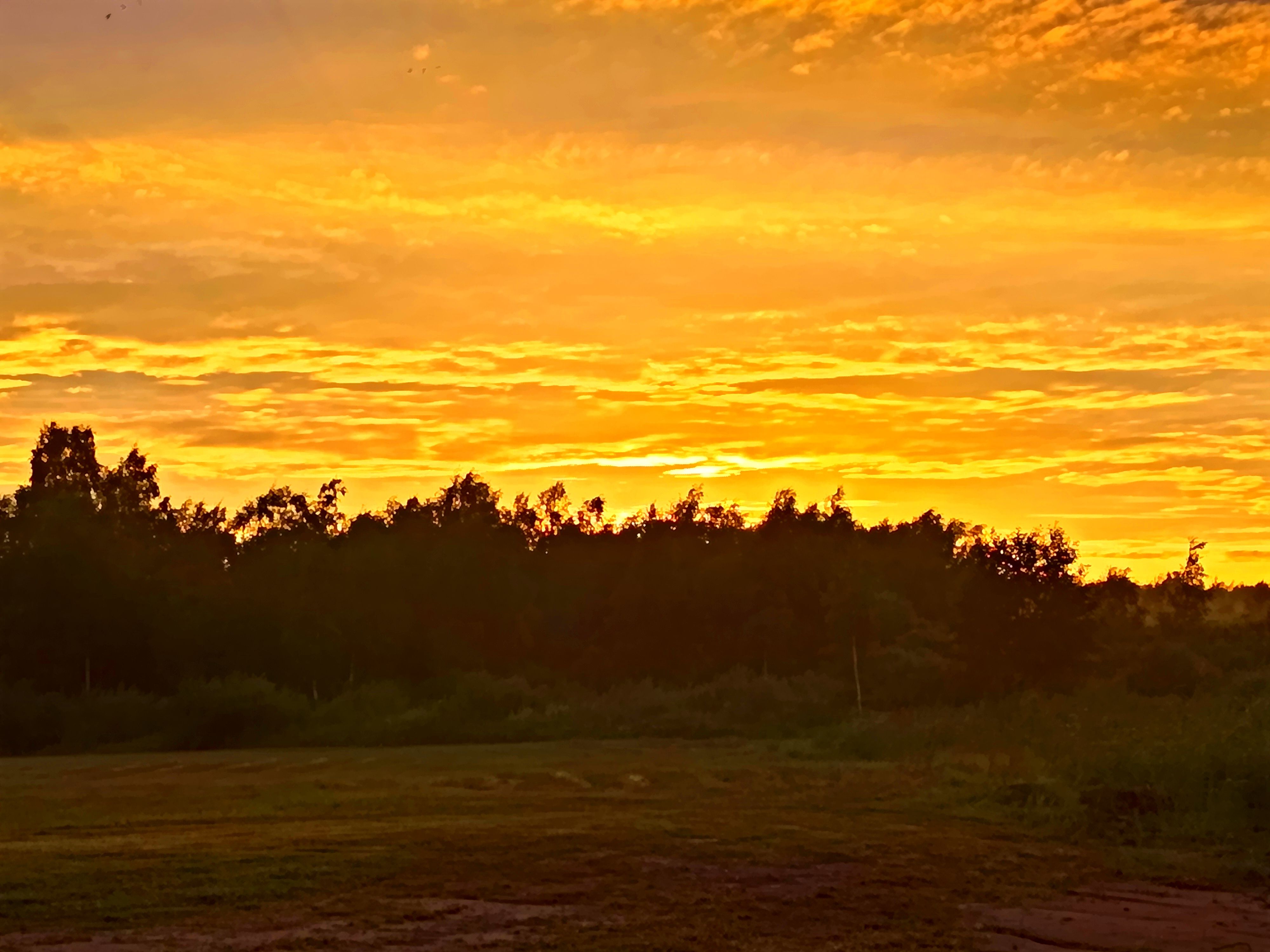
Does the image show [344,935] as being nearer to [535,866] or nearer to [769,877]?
[535,866]

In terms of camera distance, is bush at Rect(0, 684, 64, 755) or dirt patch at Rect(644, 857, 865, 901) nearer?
dirt patch at Rect(644, 857, 865, 901)

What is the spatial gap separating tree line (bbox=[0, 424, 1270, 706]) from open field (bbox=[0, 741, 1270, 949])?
93.6ft

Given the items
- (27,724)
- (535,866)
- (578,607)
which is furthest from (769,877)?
(578,607)

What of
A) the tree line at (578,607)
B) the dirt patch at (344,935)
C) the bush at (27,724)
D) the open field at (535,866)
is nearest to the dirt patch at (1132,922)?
the open field at (535,866)

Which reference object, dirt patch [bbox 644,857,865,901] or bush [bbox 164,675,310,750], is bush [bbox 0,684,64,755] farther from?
dirt patch [bbox 644,857,865,901]

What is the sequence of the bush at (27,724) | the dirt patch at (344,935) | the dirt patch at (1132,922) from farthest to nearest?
the bush at (27,724) → the dirt patch at (1132,922) → the dirt patch at (344,935)

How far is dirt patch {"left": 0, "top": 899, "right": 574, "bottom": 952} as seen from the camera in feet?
38.0

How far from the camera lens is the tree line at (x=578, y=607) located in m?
56.5

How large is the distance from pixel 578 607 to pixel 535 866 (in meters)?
54.7

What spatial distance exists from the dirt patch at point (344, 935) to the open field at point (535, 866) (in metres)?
0.03

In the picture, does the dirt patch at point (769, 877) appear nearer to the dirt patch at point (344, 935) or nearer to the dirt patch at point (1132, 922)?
the dirt patch at point (1132, 922)

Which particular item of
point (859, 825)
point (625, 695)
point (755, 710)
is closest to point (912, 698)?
point (755, 710)

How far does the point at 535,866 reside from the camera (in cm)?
1595

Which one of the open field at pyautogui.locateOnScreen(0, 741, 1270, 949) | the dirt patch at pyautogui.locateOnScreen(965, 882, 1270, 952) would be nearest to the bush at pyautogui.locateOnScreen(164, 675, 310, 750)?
the open field at pyautogui.locateOnScreen(0, 741, 1270, 949)
